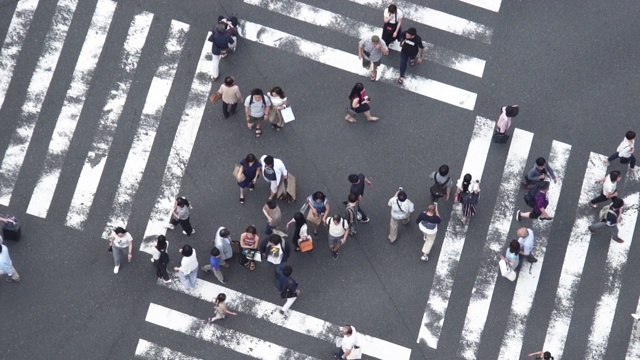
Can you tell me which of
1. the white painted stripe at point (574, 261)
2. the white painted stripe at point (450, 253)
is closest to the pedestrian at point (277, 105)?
the white painted stripe at point (450, 253)

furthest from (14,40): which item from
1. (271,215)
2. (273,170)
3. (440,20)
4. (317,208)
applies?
(440,20)

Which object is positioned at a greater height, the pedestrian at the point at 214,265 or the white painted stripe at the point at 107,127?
the white painted stripe at the point at 107,127

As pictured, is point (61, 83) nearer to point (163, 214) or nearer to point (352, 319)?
point (163, 214)

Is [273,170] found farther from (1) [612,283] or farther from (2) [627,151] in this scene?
(1) [612,283]

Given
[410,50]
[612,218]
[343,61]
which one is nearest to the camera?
[612,218]

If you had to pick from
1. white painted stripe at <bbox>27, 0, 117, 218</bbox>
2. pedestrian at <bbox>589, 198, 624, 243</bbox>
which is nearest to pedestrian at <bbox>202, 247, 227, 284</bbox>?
white painted stripe at <bbox>27, 0, 117, 218</bbox>

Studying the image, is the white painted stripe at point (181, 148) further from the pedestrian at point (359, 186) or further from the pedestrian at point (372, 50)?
the pedestrian at point (359, 186)

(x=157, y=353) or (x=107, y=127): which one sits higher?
(x=107, y=127)
